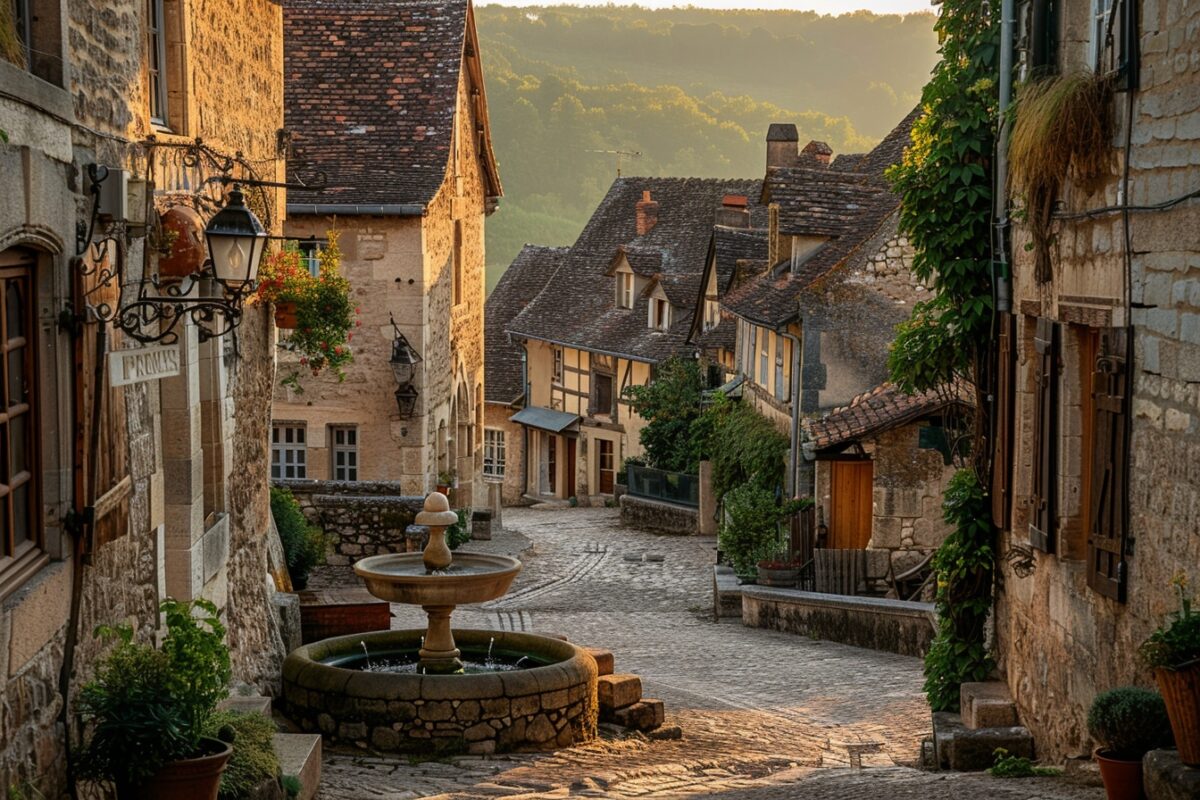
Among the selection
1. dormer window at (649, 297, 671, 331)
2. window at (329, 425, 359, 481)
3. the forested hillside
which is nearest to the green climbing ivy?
window at (329, 425, 359, 481)

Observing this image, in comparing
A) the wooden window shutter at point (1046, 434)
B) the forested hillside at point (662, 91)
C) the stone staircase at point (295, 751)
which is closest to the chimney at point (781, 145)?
the wooden window shutter at point (1046, 434)

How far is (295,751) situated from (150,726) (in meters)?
2.68

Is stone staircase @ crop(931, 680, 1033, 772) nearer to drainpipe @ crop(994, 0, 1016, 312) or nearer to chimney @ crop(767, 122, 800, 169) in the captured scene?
drainpipe @ crop(994, 0, 1016, 312)

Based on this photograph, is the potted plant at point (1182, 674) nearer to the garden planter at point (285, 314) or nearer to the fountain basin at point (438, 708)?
the fountain basin at point (438, 708)

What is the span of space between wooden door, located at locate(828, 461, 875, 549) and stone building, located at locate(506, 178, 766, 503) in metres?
12.2

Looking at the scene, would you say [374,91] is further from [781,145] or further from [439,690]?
[439,690]

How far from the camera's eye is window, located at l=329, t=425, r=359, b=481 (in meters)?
22.5

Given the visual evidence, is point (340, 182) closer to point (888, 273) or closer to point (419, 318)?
point (419, 318)

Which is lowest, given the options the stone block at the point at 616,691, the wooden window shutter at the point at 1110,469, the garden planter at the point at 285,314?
the stone block at the point at 616,691

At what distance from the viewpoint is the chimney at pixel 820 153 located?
108 ft

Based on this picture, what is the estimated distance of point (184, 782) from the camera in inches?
249

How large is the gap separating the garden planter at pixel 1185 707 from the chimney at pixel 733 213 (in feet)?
90.5

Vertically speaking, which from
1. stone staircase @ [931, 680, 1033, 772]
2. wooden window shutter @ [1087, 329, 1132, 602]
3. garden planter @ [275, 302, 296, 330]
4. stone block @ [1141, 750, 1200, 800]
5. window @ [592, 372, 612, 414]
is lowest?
stone staircase @ [931, 680, 1033, 772]

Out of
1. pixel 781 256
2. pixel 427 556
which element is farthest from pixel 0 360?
pixel 781 256
